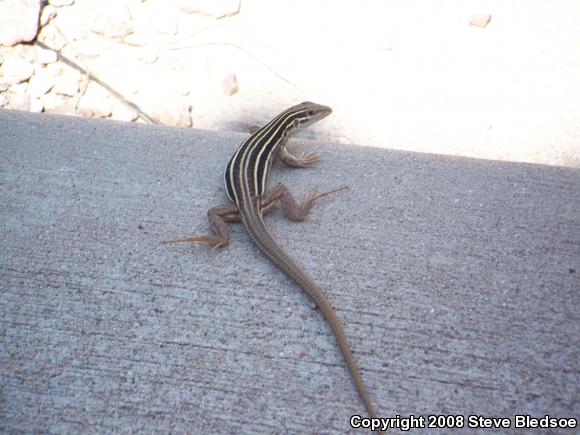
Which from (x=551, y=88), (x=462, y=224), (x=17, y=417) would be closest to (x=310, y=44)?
(x=551, y=88)

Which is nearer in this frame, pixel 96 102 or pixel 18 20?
pixel 18 20

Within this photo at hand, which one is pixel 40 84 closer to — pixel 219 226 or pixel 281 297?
pixel 219 226

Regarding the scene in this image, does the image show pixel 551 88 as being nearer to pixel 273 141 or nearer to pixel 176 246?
pixel 273 141

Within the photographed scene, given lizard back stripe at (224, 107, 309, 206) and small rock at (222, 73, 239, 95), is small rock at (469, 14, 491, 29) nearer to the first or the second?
lizard back stripe at (224, 107, 309, 206)

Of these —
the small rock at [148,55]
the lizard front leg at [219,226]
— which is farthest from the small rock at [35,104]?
the lizard front leg at [219,226]

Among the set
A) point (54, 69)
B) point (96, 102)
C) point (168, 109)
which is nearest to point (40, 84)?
point (54, 69)

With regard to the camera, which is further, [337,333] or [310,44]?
[310,44]

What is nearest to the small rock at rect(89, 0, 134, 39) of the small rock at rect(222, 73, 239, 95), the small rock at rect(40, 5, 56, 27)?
the small rock at rect(40, 5, 56, 27)

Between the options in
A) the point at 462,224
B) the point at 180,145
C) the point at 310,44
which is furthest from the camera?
the point at 310,44
